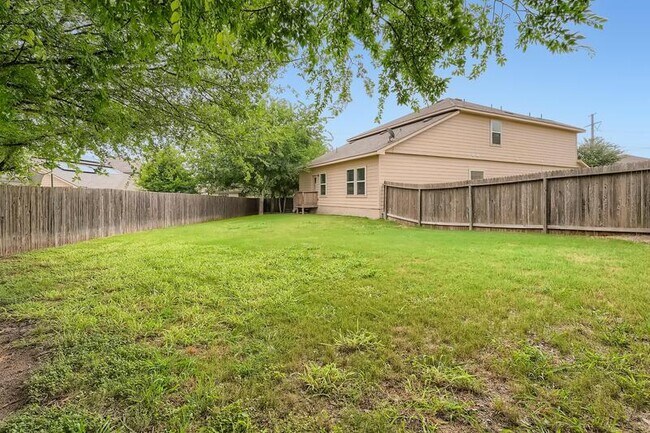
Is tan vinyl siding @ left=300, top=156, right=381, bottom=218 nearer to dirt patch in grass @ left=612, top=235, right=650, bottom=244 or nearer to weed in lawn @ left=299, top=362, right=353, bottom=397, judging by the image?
dirt patch in grass @ left=612, top=235, right=650, bottom=244

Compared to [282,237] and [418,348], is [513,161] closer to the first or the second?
[282,237]

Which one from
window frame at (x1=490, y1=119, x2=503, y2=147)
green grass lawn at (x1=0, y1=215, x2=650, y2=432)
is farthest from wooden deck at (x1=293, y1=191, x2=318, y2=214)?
green grass lawn at (x1=0, y1=215, x2=650, y2=432)

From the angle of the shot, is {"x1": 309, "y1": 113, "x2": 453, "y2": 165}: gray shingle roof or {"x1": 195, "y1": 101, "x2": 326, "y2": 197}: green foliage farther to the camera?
{"x1": 195, "y1": 101, "x2": 326, "y2": 197}: green foliage

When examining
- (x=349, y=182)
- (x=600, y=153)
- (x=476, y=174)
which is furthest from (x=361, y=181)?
(x=600, y=153)

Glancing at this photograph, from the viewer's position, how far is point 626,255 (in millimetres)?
5363

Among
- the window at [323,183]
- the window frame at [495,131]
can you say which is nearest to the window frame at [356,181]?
the window at [323,183]

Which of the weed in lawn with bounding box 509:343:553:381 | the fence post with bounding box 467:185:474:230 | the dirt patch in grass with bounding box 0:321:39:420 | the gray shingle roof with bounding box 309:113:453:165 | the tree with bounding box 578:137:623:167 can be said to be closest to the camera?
the dirt patch in grass with bounding box 0:321:39:420

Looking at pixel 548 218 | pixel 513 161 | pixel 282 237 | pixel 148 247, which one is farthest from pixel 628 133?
pixel 148 247

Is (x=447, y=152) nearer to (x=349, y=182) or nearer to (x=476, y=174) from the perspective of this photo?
(x=476, y=174)

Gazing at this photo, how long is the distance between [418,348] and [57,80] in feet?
14.8

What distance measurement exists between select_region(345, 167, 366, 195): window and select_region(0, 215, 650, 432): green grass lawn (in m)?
11.1

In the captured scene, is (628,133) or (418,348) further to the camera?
(628,133)

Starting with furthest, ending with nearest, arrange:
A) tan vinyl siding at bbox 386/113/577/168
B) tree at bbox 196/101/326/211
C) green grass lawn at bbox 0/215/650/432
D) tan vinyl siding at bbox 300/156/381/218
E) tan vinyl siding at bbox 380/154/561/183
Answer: tree at bbox 196/101/326/211
tan vinyl siding at bbox 386/113/577/168
tan vinyl siding at bbox 300/156/381/218
tan vinyl siding at bbox 380/154/561/183
green grass lawn at bbox 0/215/650/432

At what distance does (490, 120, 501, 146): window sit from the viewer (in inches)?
650
